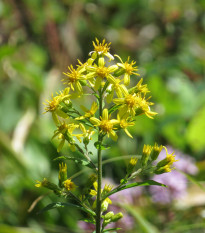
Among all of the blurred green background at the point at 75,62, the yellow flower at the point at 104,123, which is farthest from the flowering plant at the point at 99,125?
the blurred green background at the point at 75,62

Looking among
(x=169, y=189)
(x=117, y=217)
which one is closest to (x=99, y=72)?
(x=117, y=217)

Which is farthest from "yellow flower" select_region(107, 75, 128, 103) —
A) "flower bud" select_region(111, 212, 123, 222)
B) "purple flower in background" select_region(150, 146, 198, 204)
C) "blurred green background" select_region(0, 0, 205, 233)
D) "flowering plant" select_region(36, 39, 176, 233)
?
"purple flower in background" select_region(150, 146, 198, 204)

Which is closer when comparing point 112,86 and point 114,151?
point 112,86

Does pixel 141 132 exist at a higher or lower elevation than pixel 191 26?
lower

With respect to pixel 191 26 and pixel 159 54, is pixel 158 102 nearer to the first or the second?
pixel 159 54

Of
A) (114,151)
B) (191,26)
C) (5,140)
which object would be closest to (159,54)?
(191,26)

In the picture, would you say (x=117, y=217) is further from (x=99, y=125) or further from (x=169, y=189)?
(x=169, y=189)

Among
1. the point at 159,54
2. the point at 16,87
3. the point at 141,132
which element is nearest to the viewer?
the point at 141,132

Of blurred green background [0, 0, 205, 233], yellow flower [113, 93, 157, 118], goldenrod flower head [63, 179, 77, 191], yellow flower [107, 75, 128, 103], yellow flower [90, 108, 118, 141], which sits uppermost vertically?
blurred green background [0, 0, 205, 233]

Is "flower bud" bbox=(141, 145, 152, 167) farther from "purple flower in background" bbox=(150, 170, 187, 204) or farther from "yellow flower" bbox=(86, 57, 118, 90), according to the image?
"purple flower in background" bbox=(150, 170, 187, 204)
